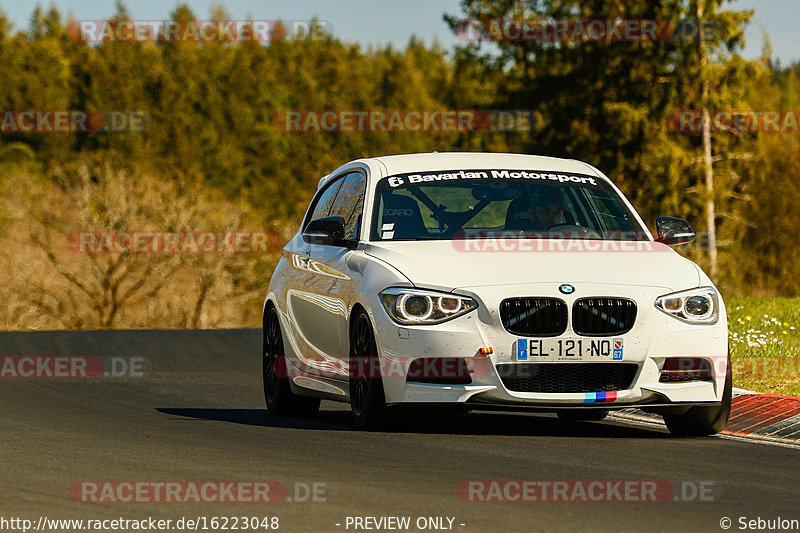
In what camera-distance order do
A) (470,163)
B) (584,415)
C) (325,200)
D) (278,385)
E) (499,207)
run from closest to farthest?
(499,207)
(470,163)
(584,415)
(278,385)
(325,200)

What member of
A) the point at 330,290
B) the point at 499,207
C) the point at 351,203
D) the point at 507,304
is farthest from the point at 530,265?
the point at 351,203

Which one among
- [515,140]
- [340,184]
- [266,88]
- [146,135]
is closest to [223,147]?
[146,135]

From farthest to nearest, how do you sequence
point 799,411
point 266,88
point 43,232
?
point 266,88 < point 43,232 < point 799,411

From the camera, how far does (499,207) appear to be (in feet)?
33.8

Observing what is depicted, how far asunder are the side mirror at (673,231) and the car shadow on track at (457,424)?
4.39 feet

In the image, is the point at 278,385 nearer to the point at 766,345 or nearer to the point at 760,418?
the point at 760,418

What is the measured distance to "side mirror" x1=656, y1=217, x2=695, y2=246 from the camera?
33.6 feet

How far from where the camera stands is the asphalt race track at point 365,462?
6402 millimetres

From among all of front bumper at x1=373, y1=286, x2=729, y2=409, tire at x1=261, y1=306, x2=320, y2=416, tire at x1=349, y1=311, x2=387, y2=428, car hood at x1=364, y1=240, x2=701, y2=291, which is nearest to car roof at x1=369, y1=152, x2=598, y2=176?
car hood at x1=364, y1=240, x2=701, y2=291

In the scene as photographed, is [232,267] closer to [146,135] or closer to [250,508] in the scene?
[146,135]

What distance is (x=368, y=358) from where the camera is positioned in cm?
926

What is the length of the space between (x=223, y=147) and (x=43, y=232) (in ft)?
110

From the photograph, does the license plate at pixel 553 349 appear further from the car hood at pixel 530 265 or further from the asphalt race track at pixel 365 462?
the asphalt race track at pixel 365 462

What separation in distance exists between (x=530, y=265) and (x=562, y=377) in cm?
75
